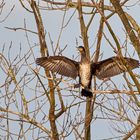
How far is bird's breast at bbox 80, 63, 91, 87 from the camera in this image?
530cm

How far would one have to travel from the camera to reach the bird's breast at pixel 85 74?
5301 mm

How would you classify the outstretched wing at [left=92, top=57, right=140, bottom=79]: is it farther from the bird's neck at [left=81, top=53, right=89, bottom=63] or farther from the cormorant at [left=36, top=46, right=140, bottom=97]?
the bird's neck at [left=81, top=53, right=89, bottom=63]

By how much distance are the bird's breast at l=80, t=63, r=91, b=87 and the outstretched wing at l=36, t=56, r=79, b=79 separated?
0.10 metres

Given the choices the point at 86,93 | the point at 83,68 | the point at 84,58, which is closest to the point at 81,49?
the point at 84,58

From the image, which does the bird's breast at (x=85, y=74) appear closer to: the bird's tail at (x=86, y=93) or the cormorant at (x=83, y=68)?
the cormorant at (x=83, y=68)

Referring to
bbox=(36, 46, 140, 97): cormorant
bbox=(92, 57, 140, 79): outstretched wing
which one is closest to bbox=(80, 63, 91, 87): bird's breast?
bbox=(36, 46, 140, 97): cormorant

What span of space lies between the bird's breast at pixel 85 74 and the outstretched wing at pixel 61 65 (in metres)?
0.10

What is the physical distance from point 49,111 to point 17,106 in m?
0.58

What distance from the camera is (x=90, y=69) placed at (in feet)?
17.7

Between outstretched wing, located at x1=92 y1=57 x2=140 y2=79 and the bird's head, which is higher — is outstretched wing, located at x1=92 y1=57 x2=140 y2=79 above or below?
below

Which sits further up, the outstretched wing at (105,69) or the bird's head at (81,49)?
the bird's head at (81,49)

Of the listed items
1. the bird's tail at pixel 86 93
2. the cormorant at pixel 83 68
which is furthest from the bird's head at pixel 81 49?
the bird's tail at pixel 86 93

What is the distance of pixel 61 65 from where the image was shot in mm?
5367

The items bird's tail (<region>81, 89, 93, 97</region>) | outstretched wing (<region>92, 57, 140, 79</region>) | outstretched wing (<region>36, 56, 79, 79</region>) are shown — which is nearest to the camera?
bird's tail (<region>81, 89, 93, 97</region>)
